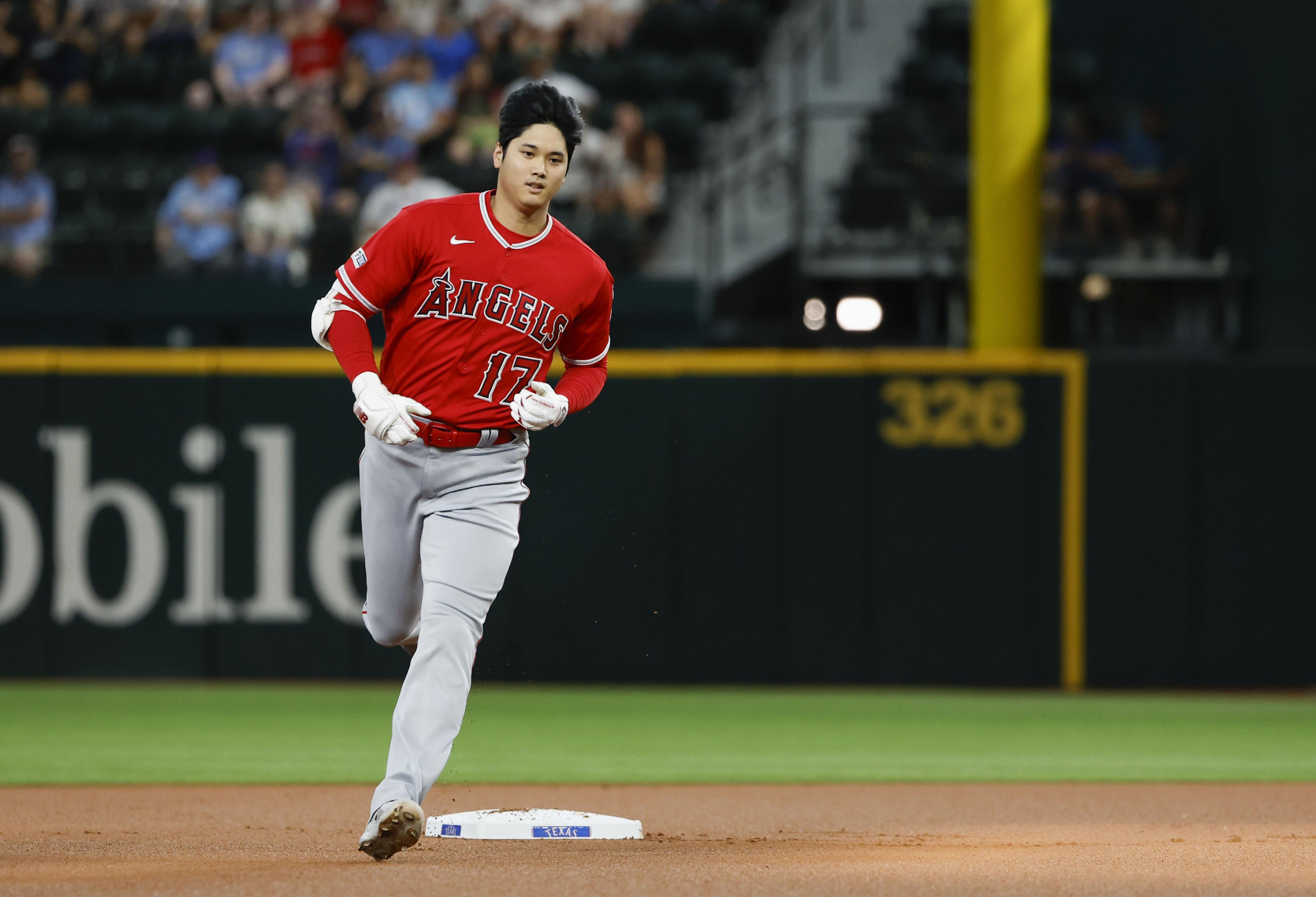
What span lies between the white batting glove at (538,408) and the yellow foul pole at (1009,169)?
240 inches

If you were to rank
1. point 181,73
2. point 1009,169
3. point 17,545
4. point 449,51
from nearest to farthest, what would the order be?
point 17,545 < point 1009,169 < point 449,51 < point 181,73

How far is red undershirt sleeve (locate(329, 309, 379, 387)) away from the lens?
464cm

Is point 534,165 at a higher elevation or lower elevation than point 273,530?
higher

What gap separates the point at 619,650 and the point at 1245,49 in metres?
6.76

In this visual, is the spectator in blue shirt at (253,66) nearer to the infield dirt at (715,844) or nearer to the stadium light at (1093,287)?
the stadium light at (1093,287)

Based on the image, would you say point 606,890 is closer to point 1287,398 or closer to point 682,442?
point 682,442

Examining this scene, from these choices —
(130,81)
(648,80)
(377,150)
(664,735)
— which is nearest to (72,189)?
(130,81)

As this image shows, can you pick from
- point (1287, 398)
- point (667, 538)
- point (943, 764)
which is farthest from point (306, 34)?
point (943, 764)

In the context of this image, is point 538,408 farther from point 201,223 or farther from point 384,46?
point 384,46

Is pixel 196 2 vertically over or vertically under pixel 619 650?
over

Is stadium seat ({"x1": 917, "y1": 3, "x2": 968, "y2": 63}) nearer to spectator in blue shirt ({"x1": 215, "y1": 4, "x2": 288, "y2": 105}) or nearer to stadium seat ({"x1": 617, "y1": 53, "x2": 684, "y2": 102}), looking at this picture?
stadium seat ({"x1": 617, "y1": 53, "x2": 684, "y2": 102})

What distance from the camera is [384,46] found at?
47.5ft

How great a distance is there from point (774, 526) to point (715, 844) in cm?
470

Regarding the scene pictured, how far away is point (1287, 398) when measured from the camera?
31.6 ft
